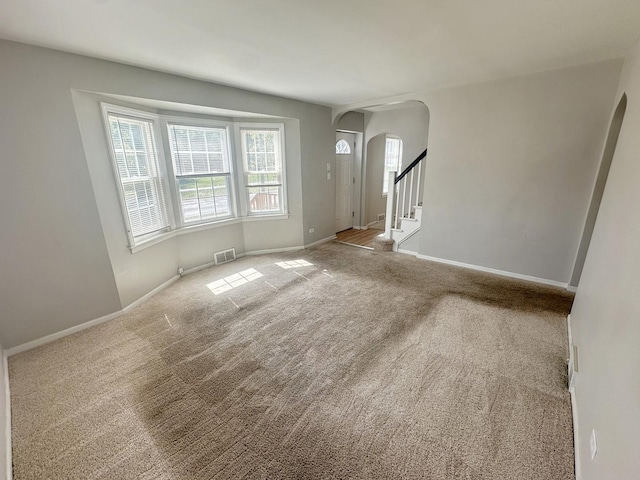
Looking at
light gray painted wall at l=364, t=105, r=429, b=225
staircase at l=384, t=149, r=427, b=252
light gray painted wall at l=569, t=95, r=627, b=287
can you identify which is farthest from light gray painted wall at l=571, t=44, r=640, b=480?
light gray painted wall at l=364, t=105, r=429, b=225

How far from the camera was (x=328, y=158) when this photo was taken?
522 centimetres

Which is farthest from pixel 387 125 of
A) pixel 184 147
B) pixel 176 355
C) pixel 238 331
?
pixel 176 355

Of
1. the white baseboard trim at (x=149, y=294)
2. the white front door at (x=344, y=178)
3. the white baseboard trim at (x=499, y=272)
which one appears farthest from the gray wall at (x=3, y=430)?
the white front door at (x=344, y=178)

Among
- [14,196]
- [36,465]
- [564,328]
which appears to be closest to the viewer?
[36,465]

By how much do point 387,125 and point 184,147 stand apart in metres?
4.14

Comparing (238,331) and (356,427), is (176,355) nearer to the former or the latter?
(238,331)

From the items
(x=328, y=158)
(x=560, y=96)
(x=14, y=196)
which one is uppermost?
(x=560, y=96)

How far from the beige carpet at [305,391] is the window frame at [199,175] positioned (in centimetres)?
138

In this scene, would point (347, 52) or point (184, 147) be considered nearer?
point (347, 52)

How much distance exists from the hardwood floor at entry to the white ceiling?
10.3 feet

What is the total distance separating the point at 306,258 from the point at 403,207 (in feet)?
6.44

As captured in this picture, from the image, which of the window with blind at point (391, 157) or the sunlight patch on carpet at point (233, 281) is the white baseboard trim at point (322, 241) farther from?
the window with blind at point (391, 157)

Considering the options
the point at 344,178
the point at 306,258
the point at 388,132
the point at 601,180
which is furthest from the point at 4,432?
the point at 388,132

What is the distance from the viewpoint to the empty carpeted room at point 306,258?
1552mm
